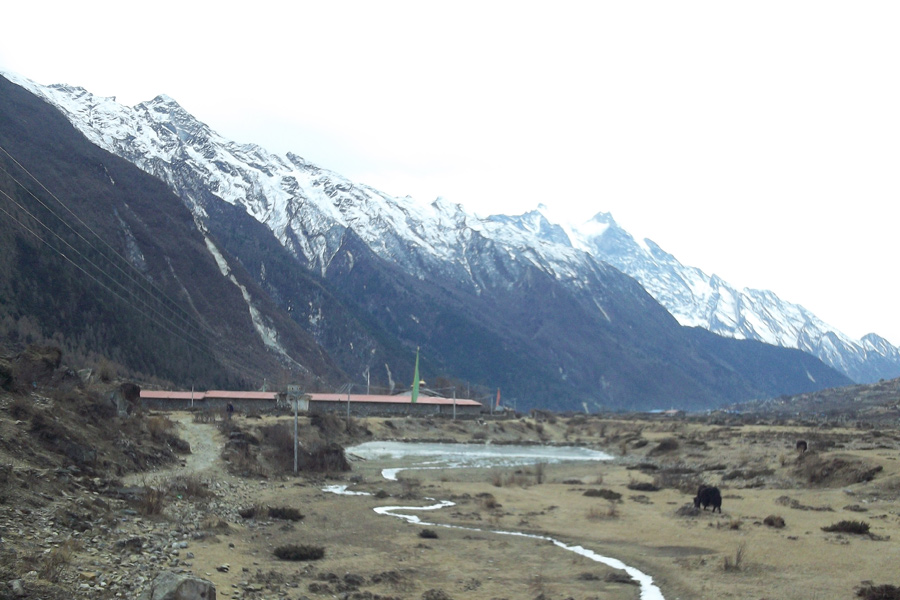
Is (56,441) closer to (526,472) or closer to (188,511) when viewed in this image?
(188,511)

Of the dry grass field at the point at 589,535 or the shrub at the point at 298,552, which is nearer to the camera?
the dry grass field at the point at 589,535

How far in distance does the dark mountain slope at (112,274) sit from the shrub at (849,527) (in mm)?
100803

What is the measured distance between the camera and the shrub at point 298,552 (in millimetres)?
21375

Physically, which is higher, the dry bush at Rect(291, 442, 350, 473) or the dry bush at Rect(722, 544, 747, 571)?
the dry bush at Rect(722, 544, 747, 571)

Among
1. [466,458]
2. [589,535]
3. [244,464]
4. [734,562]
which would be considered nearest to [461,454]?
[466,458]

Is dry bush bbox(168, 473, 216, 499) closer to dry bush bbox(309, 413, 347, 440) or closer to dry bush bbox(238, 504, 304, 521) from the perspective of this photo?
dry bush bbox(238, 504, 304, 521)

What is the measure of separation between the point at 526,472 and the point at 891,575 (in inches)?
1470

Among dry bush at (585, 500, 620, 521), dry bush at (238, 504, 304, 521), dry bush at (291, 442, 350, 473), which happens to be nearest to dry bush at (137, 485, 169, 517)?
dry bush at (238, 504, 304, 521)

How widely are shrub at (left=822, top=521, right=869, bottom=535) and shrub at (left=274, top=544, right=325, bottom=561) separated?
1757 centimetres

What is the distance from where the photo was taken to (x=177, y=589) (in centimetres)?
1397

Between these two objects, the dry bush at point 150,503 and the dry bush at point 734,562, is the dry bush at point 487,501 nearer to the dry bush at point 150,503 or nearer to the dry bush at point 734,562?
the dry bush at point 734,562

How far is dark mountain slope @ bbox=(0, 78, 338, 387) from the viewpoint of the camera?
12550cm

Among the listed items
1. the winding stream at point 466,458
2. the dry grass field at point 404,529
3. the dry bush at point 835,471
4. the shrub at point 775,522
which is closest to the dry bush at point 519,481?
the dry grass field at point 404,529

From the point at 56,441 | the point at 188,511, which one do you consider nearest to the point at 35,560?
the point at 188,511
